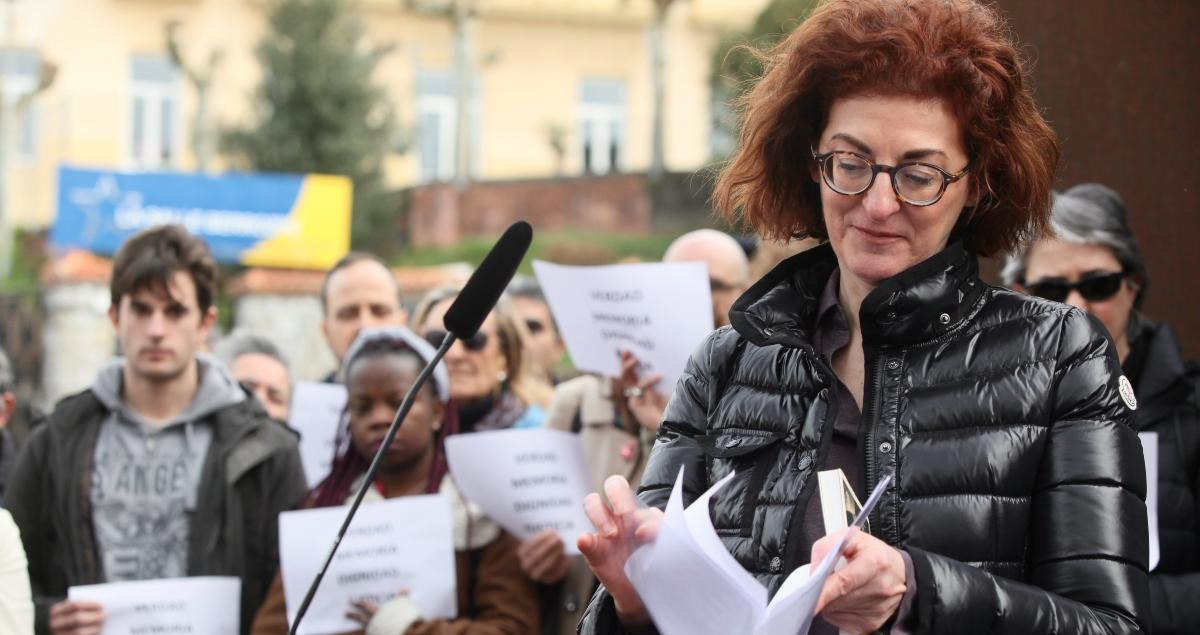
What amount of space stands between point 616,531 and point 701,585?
0.15 m

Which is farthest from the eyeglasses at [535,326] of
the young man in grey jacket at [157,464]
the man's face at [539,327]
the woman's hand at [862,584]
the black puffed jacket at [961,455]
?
the woman's hand at [862,584]

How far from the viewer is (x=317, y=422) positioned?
18.7 feet

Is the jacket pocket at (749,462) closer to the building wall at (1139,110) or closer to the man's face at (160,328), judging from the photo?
the building wall at (1139,110)

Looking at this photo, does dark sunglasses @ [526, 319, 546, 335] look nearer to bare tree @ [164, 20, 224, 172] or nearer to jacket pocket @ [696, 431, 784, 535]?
jacket pocket @ [696, 431, 784, 535]

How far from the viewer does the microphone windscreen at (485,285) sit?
2658 mm

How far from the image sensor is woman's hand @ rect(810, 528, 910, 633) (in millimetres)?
1947

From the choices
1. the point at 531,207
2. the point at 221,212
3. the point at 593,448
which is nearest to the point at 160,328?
the point at 593,448

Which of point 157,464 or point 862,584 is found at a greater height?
point 862,584

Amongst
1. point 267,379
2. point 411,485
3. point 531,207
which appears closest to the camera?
point 411,485

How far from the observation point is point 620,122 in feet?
117

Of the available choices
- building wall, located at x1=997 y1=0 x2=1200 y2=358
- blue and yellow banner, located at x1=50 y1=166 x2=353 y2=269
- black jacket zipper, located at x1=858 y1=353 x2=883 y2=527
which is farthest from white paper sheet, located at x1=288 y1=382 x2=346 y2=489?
blue and yellow banner, located at x1=50 y1=166 x2=353 y2=269

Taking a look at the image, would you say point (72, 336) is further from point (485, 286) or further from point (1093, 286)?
point (485, 286)

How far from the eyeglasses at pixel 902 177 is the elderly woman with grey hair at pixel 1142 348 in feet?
4.95

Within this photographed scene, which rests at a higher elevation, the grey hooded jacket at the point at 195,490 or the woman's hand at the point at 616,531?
the woman's hand at the point at 616,531
